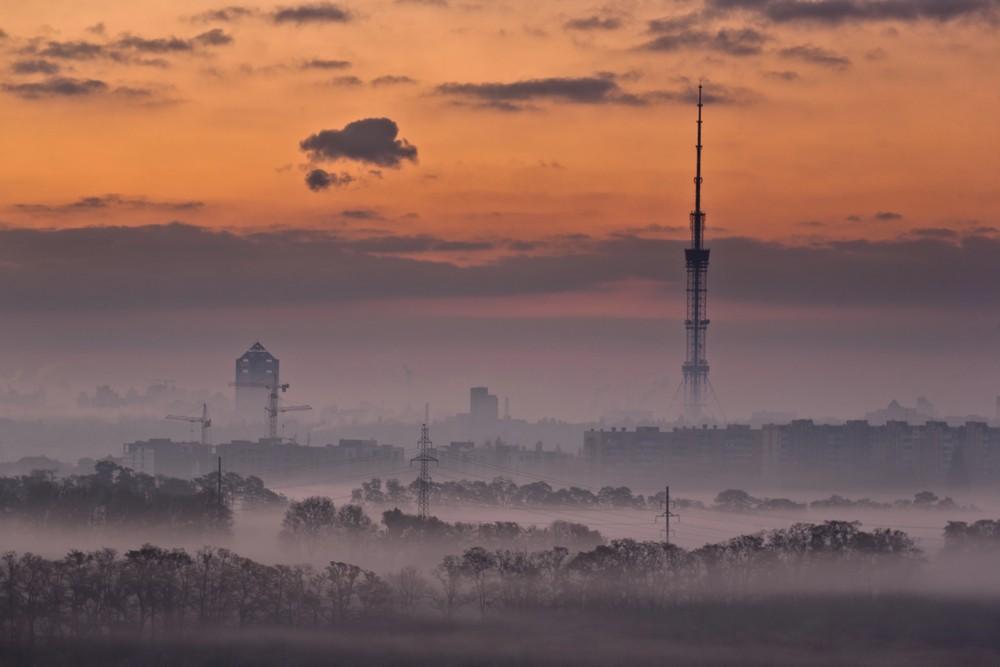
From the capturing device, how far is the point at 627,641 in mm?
99438

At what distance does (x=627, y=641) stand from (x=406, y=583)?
16.7 metres

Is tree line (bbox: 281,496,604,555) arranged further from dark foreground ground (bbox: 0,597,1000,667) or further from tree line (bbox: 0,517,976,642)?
dark foreground ground (bbox: 0,597,1000,667)

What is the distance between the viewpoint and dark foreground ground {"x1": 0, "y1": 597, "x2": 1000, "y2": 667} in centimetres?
9375

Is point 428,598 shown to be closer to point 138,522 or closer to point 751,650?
point 751,650

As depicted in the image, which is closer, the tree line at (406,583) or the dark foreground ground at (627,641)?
the dark foreground ground at (627,641)

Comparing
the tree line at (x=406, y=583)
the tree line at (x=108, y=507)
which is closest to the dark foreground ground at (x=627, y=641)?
the tree line at (x=406, y=583)

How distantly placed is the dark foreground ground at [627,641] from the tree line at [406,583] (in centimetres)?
174

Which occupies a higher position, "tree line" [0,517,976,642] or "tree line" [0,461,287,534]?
"tree line" [0,461,287,534]

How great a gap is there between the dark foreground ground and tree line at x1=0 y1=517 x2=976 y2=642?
1743 mm

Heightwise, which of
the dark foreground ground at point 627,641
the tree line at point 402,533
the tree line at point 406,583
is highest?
the tree line at point 402,533

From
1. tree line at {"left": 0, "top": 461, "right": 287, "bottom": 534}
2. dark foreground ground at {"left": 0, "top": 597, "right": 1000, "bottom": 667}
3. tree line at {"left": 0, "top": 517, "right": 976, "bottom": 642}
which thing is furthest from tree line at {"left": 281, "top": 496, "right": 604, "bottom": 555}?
dark foreground ground at {"left": 0, "top": 597, "right": 1000, "bottom": 667}

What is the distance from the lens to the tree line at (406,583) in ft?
322

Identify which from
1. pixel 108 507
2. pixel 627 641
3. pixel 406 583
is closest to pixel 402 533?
pixel 406 583

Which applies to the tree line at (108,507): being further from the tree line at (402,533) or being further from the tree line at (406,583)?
the tree line at (406,583)
